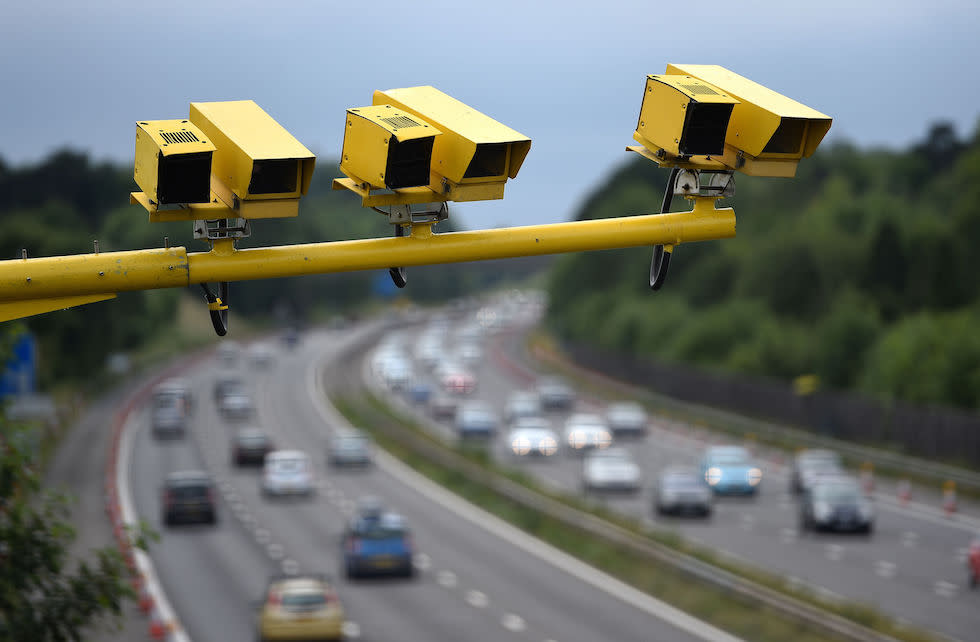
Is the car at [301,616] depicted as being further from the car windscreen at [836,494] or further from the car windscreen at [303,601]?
the car windscreen at [836,494]

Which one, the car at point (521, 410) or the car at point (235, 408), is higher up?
the car at point (521, 410)

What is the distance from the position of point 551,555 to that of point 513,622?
8.92 m

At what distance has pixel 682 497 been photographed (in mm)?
43312

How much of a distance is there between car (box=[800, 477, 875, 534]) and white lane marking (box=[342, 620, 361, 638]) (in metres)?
15.5

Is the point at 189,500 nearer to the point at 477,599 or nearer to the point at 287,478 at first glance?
the point at 287,478

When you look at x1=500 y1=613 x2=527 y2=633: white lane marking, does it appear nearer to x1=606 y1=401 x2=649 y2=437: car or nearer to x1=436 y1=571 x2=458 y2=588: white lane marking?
x1=436 y1=571 x2=458 y2=588: white lane marking

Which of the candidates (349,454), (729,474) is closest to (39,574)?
(729,474)

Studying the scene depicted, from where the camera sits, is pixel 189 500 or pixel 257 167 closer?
pixel 257 167

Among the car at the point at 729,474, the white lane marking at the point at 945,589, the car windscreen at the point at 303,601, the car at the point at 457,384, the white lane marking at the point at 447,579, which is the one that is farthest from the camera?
the car at the point at 457,384

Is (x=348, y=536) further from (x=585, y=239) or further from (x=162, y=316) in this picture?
(x=162, y=316)

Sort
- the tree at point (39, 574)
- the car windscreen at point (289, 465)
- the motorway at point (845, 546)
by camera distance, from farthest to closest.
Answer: the car windscreen at point (289, 465) → the motorway at point (845, 546) → the tree at point (39, 574)

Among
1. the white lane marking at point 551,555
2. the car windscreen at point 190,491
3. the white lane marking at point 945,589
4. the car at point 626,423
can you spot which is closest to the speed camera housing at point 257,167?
the white lane marking at point 551,555

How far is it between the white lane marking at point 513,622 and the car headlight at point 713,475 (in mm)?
18632

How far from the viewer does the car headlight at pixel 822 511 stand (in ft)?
131
